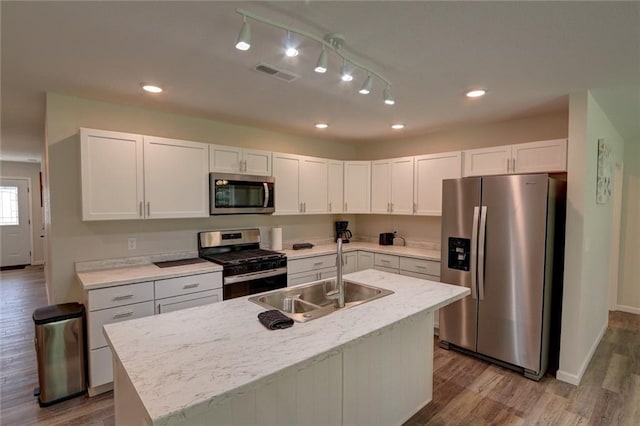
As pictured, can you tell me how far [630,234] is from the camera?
14.8 ft

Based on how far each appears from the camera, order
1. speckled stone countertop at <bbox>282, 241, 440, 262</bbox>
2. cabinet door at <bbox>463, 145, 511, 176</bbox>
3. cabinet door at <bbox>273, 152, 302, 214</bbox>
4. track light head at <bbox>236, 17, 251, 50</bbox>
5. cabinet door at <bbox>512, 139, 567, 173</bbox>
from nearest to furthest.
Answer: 1. track light head at <bbox>236, 17, 251, 50</bbox>
2. cabinet door at <bbox>512, 139, 567, 173</bbox>
3. cabinet door at <bbox>463, 145, 511, 176</bbox>
4. speckled stone countertop at <bbox>282, 241, 440, 262</bbox>
5. cabinet door at <bbox>273, 152, 302, 214</bbox>

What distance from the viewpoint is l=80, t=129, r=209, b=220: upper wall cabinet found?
2.75 meters

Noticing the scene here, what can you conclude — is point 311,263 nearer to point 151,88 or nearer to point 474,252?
point 474,252

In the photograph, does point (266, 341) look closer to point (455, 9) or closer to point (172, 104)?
point (455, 9)

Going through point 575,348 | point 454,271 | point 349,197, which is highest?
point 349,197

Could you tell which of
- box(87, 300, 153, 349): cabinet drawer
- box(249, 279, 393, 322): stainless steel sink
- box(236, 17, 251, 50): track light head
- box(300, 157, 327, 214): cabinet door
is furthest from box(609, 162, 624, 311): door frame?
box(87, 300, 153, 349): cabinet drawer

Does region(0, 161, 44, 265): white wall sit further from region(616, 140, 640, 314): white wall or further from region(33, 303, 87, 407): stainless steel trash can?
region(616, 140, 640, 314): white wall

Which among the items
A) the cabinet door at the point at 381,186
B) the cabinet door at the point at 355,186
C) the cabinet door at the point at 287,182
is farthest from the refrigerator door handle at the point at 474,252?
the cabinet door at the point at 287,182

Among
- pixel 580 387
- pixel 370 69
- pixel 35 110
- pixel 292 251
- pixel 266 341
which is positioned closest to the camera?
pixel 266 341

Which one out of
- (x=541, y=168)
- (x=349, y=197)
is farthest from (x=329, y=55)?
(x=349, y=197)

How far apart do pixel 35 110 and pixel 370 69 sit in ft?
11.2

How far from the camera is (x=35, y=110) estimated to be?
329 cm

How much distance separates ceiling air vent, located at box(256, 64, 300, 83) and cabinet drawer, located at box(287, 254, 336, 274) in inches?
80.3

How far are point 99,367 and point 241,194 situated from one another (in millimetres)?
1976
